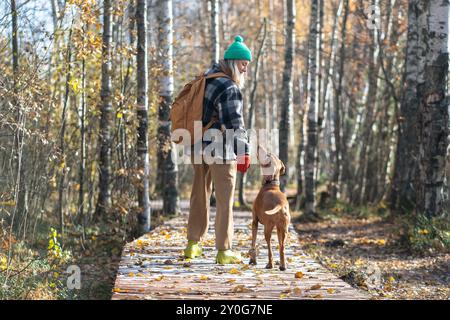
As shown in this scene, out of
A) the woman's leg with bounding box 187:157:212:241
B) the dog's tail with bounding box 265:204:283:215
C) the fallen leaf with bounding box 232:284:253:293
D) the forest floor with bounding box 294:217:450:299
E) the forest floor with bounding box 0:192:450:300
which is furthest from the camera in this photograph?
the forest floor with bounding box 294:217:450:299

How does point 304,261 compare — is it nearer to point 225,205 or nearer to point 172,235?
point 225,205

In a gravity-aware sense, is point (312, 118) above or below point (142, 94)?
below

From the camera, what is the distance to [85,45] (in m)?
11.7

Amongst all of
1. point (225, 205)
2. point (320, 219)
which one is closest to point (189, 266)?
point (225, 205)

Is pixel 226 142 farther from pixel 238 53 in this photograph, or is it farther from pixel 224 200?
pixel 238 53

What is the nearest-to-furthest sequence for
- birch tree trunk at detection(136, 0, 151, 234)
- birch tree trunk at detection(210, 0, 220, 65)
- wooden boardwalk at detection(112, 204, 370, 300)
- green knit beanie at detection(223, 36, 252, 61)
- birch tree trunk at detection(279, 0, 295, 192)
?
wooden boardwalk at detection(112, 204, 370, 300) → green knit beanie at detection(223, 36, 252, 61) → birch tree trunk at detection(136, 0, 151, 234) → birch tree trunk at detection(279, 0, 295, 192) → birch tree trunk at detection(210, 0, 220, 65)

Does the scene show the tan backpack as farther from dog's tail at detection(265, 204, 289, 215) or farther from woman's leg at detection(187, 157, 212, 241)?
dog's tail at detection(265, 204, 289, 215)

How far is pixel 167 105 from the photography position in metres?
14.8

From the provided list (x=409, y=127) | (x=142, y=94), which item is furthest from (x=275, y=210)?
(x=409, y=127)

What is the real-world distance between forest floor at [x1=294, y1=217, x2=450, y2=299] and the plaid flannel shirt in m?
2.22

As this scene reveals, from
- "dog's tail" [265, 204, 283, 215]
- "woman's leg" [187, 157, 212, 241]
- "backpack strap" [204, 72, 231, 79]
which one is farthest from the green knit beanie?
"dog's tail" [265, 204, 283, 215]

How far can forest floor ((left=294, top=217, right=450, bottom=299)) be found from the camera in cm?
895

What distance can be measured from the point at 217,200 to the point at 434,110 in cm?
A: 540
